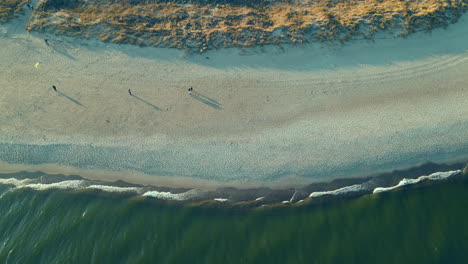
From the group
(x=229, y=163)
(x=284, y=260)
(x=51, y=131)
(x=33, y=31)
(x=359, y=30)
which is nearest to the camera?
(x=284, y=260)

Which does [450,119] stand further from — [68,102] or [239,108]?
[68,102]

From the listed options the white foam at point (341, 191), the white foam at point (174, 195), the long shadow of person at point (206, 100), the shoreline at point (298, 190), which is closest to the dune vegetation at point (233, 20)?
the long shadow of person at point (206, 100)

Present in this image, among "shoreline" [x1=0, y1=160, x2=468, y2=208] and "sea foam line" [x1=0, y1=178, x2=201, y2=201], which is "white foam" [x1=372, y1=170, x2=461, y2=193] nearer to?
"shoreline" [x1=0, y1=160, x2=468, y2=208]

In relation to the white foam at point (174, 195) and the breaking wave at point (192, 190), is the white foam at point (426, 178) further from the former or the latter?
the white foam at point (174, 195)

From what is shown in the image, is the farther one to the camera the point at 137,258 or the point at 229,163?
the point at 229,163

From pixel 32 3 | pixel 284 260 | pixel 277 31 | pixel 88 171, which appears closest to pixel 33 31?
pixel 32 3
